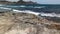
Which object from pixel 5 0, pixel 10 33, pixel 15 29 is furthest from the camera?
pixel 5 0

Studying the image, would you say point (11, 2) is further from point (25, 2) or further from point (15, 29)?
point (15, 29)

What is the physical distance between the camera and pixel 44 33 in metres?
6.45

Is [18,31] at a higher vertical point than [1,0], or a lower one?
higher

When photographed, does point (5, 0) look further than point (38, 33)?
Yes

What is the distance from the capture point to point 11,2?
42281mm

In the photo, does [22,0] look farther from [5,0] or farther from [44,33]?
[44,33]

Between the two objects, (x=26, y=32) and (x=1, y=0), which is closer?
(x=26, y=32)

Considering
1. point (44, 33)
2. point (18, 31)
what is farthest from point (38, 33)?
point (18, 31)

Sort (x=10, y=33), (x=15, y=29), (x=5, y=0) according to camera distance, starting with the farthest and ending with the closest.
Answer: (x=5, y=0) → (x=15, y=29) → (x=10, y=33)

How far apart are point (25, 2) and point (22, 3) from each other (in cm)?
114

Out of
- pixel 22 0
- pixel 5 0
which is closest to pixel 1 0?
pixel 5 0

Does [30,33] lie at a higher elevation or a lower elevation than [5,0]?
higher

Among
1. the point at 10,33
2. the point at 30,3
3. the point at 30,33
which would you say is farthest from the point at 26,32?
the point at 30,3

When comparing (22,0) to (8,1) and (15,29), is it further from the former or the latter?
(15,29)
